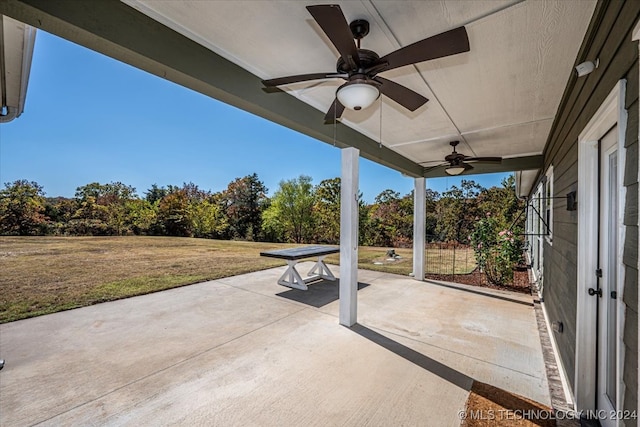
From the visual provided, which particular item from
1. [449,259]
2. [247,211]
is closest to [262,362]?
[449,259]

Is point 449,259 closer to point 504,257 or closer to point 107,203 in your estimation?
point 504,257

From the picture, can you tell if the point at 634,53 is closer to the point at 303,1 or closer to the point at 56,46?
the point at 303,1

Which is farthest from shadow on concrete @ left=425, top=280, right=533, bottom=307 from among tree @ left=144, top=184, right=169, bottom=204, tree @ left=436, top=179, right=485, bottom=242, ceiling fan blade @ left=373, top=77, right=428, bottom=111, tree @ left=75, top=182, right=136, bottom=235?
tree @ left=144, top=184, right=169, bottom=204

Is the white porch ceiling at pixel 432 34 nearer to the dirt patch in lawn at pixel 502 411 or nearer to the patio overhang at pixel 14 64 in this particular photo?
the patio overhang at pixel 14 64

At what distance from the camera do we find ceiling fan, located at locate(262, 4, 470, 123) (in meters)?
1.27

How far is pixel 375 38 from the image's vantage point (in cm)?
178

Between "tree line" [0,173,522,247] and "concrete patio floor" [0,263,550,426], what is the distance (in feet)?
8.07

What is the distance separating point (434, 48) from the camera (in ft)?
4.53

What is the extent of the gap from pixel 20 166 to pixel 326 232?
8002 mm

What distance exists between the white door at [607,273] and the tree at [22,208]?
24.6ft

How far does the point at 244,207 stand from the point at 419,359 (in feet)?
29.6

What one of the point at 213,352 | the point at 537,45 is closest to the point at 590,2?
the point at 537,45

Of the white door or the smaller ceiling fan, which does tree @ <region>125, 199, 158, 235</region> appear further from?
the white door

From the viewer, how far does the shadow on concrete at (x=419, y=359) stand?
90.8 inches
